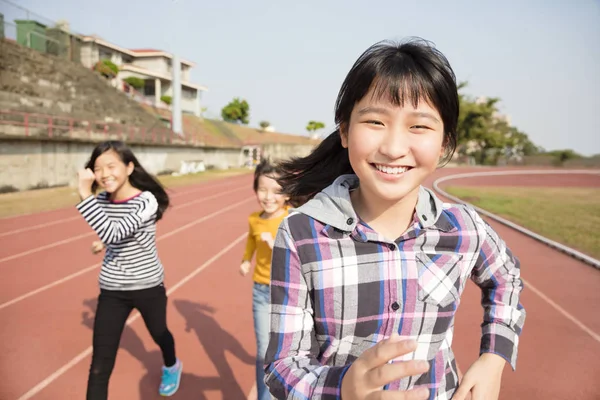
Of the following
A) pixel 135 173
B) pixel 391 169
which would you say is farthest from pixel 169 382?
pixel 391 169

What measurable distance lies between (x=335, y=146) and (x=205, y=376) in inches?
109

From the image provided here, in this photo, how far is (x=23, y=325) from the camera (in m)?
4.36

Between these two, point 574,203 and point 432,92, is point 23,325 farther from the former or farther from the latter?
point 574,203

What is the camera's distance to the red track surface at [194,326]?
345cm

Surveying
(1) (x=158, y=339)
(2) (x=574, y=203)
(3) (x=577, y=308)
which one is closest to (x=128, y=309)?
(1) (x=158, y=339)

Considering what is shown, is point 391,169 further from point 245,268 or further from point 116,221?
point 245,268

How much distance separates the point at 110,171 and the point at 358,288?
2285 millimetres

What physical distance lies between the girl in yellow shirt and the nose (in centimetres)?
171

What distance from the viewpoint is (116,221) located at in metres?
2.73

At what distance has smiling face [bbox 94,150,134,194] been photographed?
285 centimetres

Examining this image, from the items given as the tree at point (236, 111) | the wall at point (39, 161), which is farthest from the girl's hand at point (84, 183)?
the tree at point (236, 111)

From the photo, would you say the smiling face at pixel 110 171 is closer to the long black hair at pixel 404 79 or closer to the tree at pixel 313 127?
the long black hair at pixel 404 79

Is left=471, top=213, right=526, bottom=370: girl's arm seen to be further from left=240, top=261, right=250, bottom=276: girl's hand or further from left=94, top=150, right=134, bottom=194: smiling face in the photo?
left=94, top=150, right=134, bottom=194: smiling face

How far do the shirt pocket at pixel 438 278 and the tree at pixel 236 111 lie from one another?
64.9m
